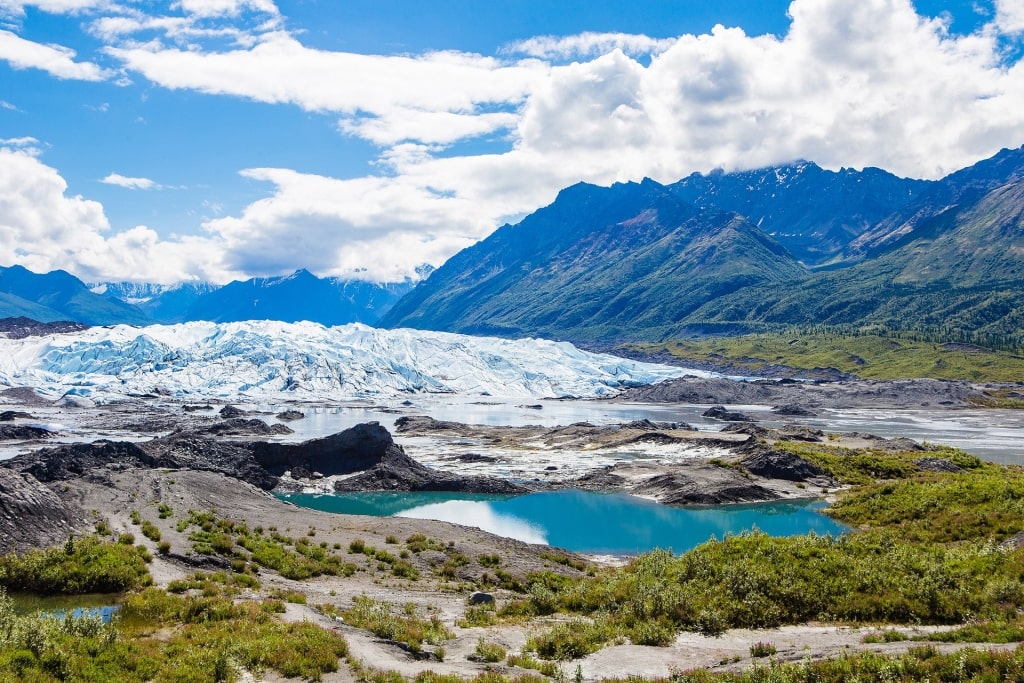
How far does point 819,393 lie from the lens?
173 metres

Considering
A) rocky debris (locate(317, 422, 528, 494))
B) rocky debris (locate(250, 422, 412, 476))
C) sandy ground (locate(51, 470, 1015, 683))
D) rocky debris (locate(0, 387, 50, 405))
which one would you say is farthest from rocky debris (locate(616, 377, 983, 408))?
sandy ground (locate(51, 470, 1015, 683))

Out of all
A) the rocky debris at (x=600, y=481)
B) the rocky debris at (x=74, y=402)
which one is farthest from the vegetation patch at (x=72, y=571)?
the rocky debris at (x=74, y=402)

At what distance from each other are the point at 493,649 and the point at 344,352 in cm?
18842

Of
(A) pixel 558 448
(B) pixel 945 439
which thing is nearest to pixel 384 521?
(A) pixel 558 448

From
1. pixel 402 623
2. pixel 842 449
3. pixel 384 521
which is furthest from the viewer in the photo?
pixel 842 449

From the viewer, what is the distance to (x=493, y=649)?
Answer: 677 inches

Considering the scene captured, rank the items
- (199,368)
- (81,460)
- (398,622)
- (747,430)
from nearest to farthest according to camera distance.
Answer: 1. (398,622)
2. (81,460)
3. (747,430)
4. (199,368)

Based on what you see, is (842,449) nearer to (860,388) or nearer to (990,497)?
(990,497)

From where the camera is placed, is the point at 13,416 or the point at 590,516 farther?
the point at 13,416

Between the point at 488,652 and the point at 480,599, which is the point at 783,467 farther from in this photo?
the point at 488,652

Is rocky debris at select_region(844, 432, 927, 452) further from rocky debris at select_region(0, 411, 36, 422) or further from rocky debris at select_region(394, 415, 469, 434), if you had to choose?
rocky debris at select_region(0, 411, 36, 422)

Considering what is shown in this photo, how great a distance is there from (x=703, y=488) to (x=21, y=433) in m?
90.7

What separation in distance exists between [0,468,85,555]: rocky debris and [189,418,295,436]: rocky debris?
7728 centimetres

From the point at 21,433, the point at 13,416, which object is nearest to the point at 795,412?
the point at 21,433
